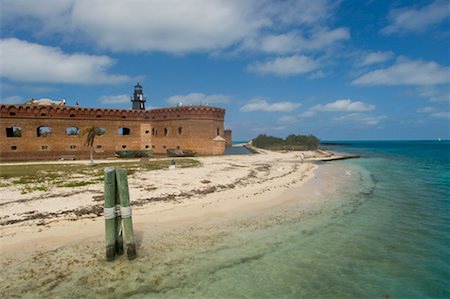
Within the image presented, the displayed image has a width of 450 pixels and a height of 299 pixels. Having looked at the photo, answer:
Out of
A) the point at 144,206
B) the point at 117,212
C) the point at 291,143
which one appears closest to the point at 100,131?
the point at 144,206

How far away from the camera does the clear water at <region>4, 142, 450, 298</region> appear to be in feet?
18.1

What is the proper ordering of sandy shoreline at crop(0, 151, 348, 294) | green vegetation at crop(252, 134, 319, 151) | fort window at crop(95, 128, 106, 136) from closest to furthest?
1. sandy shoreline at crop(0, 151, 348, 294)
2. fort window at crop(95, 128, 106, 136)
3. green vegetation at crop(252, 134, 319, 151)

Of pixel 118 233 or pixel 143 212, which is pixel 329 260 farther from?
pixel 143 212

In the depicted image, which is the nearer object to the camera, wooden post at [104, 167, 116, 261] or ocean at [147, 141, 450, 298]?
ocean at [147, 141, 450, 298]

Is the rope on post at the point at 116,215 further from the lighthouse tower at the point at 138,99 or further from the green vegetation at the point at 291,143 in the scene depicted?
the green vegetation at the point at 291,143

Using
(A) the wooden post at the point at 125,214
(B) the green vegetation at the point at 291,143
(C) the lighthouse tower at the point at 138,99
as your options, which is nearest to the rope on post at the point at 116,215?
(A) the wooden post at the point at 125,214

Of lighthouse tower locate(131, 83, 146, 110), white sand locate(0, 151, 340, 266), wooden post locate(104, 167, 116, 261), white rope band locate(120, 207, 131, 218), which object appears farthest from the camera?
lighthouse tower locate(131, 83, 146, 110)

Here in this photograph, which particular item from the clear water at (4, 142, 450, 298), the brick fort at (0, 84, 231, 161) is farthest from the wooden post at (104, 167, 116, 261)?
the brick fort at (0, 84, 231, 161)

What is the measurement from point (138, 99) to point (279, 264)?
160 feet

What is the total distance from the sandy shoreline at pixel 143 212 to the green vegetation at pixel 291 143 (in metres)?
47.1

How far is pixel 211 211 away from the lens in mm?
10539

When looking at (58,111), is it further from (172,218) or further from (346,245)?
(346,245)

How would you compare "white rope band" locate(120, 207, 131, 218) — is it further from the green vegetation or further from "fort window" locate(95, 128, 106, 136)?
the green vegetation

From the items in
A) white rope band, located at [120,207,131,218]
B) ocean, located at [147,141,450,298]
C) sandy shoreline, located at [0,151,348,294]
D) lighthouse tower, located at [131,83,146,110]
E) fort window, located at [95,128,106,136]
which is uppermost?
lighthouse tower, located at [131,83,146,110]
